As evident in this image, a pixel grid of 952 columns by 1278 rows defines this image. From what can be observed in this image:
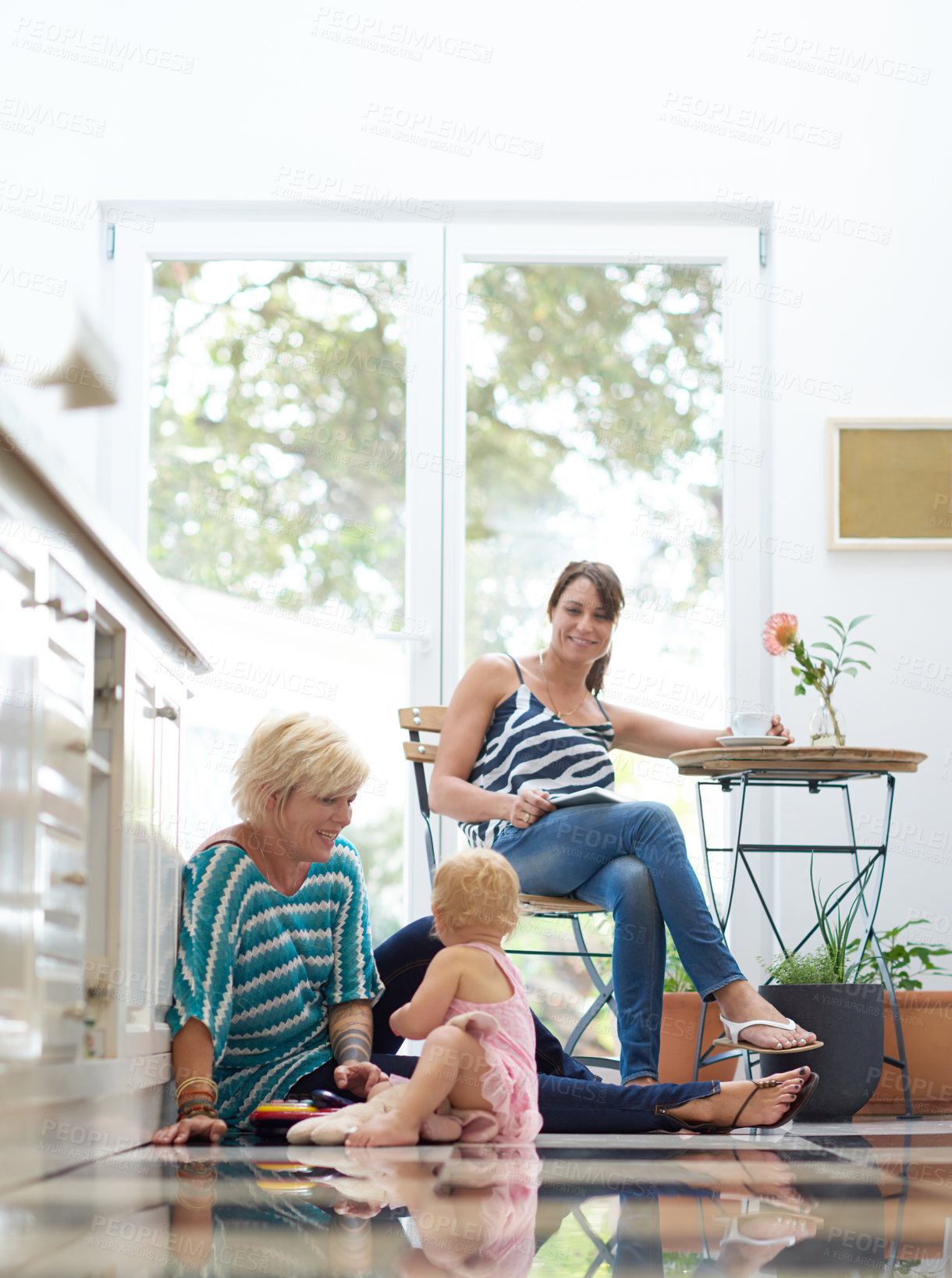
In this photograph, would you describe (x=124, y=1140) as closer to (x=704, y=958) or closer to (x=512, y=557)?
(x=704, y=958)

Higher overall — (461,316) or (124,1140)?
(461,316)

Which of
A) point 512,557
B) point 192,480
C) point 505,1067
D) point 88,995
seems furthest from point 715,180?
point 88,995

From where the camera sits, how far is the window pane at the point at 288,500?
3740 millimetres

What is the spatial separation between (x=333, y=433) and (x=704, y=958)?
2.02m

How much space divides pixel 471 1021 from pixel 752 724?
1.22 m

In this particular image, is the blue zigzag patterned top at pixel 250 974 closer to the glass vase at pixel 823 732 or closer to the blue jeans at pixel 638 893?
the blue jeans at pixel 638 893

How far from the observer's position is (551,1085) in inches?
86.1

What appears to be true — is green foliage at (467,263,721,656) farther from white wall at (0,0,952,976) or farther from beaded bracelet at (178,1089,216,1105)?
beaded bracelet at (178,1089,216,1105)

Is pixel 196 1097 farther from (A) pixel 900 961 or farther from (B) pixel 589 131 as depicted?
(B) pixel 589 131

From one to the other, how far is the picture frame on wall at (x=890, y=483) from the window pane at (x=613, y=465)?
34 cm

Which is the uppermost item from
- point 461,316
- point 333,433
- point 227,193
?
point 227,193

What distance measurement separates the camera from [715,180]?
382 centimetres

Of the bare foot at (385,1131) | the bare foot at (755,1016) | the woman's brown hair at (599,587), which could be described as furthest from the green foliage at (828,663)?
the bare foot at (385,1131)

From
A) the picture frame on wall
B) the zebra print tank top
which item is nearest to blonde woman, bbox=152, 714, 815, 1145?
the zebra print tank top
